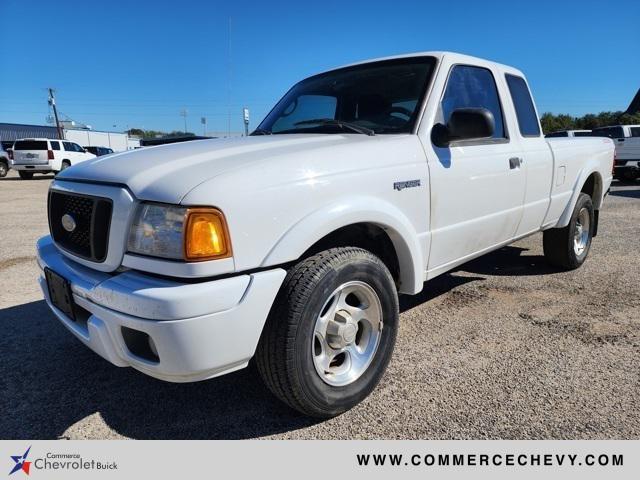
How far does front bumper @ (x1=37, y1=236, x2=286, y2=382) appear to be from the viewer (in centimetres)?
172

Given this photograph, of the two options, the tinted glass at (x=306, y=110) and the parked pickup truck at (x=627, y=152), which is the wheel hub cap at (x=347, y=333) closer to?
the tinted glass at (x=306, y=110)

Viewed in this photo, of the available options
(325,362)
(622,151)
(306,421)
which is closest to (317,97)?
(325,362)

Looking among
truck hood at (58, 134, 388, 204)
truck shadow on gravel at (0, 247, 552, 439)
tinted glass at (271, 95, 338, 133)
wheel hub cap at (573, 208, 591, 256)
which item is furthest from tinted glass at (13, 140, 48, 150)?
wheel hub cap at (573, 208, 591, 256)

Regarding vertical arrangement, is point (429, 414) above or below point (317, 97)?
below

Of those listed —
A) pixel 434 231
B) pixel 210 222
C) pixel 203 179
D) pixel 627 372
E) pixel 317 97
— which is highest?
pixel 317 97

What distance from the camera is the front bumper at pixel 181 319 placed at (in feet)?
5.65

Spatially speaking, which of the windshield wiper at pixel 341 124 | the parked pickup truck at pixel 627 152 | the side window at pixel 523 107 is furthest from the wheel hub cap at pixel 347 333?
the parked pickup truck at pixel 627 152

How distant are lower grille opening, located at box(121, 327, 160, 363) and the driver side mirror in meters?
1.93

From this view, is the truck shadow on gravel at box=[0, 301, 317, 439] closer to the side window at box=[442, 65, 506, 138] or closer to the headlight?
the headlight

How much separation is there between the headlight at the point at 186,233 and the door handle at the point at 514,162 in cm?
243

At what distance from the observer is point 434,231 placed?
2734 mm

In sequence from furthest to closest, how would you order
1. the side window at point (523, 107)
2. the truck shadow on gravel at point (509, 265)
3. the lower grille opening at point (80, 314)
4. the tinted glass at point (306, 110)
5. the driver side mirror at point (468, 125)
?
the truck shadow on gravel at point (509, 265) → the side window at point (523, 107) → the tinted glass at point (306, 110) → the driver side mirror at point (468, 125) → the lower grille opening at point (80, 314)
